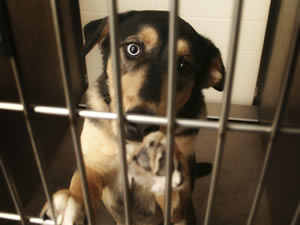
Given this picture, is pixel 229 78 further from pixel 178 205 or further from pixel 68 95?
pixel 178 205

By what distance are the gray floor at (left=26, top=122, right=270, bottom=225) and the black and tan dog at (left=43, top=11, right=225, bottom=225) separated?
40cm

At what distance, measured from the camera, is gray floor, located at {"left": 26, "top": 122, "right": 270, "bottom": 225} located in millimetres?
1607

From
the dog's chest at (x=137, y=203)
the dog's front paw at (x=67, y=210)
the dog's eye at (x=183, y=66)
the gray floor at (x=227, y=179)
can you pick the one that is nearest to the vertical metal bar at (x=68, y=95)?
the dog's front paw at (x=67, y=210)

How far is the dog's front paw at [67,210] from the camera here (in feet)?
2.84

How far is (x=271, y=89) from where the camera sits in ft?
6.12

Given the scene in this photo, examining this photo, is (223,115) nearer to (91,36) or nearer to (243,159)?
(91,36)

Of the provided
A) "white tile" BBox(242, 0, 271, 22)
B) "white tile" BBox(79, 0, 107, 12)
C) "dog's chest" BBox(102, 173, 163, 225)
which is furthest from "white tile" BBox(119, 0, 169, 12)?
"dog's chest" BBox(102, 173, 163, 225)

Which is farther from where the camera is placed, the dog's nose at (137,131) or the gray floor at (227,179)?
the gray floor at (227,179)

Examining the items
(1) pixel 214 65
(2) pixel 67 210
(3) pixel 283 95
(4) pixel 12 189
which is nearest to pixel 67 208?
(2) pixel 67 210

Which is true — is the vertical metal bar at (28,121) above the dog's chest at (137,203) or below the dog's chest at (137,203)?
above

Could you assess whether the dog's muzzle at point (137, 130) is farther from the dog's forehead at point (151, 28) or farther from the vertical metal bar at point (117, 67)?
the dog's forehead at point (151, 28)

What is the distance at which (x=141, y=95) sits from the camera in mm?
974

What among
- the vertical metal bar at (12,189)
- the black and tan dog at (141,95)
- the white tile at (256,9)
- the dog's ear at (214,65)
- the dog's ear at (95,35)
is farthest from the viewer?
the white tile at (256,9)

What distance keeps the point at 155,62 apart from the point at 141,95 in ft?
0.71
